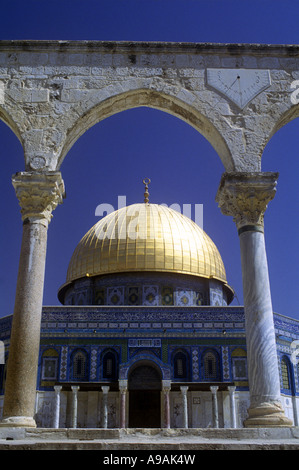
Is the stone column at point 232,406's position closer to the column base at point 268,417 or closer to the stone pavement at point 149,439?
the column base at point 268,417

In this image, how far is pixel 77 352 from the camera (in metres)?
20.4

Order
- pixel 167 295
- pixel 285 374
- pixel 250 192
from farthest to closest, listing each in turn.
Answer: pixel 167 295
pixel 285 374
pixel 250 192

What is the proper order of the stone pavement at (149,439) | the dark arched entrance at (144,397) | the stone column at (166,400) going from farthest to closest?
the dark arched entrance at (144,397) → the stone column at (166,400) → the stone pavement at (149,439)

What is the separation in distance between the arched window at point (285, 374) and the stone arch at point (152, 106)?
49.6ft

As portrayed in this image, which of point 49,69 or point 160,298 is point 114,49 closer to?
point 49,69

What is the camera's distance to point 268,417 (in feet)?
20.0

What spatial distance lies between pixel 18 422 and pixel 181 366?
48.2 feet

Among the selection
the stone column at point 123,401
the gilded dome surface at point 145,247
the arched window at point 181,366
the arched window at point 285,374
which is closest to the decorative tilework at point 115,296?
the gilded dome surface at point 145,247

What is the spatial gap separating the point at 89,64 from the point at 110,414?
1408 centimetres

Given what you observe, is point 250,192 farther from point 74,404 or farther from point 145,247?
point 145,247

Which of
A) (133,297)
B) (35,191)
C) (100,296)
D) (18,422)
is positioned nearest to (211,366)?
(133,297)

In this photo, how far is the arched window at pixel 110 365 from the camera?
1991 cm

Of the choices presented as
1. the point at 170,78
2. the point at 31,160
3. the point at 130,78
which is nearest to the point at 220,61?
the point at 170,78

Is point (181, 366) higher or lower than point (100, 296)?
lower
